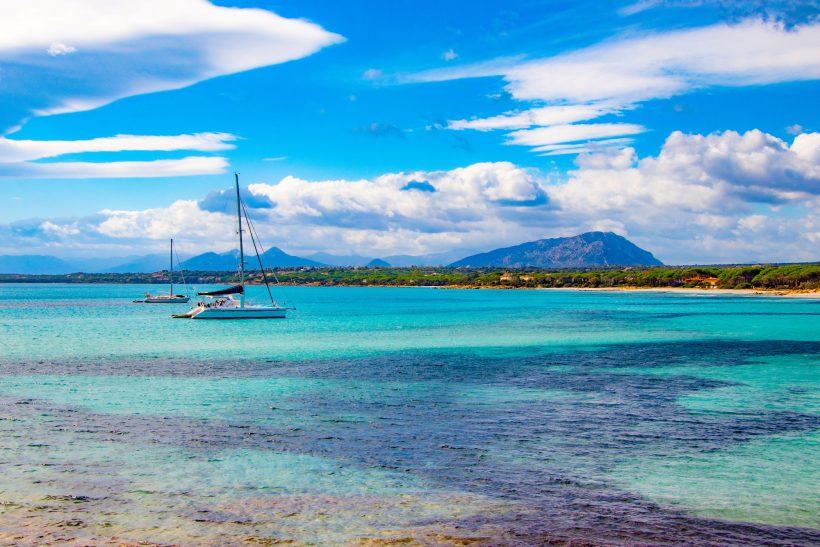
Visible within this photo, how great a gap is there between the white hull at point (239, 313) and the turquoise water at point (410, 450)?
37739 millimetres

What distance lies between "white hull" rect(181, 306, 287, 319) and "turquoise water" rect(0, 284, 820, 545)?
Answer: 37.7m

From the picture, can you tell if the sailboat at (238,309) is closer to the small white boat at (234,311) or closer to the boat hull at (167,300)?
the small white boat at (234,311)

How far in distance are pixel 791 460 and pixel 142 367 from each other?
107ft

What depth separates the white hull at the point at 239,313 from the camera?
80562mm

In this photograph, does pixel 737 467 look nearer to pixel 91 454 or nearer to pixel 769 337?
pixel 91 454

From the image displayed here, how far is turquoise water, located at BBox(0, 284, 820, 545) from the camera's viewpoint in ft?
43.3

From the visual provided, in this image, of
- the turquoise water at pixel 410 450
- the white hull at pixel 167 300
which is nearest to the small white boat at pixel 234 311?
the turquoise water at pixel 410 450

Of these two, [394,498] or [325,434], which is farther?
[325,434]

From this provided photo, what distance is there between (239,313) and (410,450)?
6585 centimetres

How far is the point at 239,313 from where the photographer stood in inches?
3204

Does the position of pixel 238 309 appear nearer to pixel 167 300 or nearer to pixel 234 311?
pixel 234 311

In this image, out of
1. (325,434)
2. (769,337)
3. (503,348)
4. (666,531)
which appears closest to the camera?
(666,531)

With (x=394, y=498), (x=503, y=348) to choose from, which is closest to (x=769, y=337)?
(x=503, y=348)

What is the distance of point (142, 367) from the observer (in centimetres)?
3828
